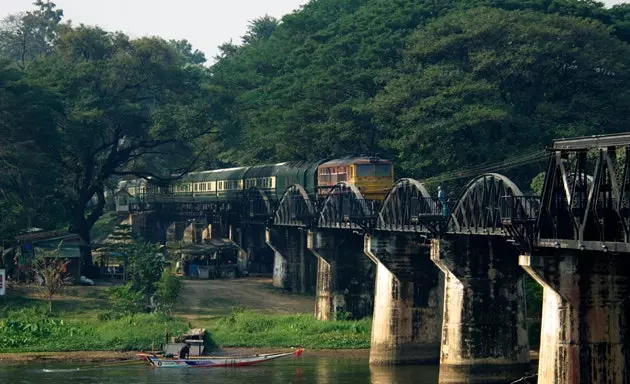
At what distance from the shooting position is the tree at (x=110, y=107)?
109000 mm

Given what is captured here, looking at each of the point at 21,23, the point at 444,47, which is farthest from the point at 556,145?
the point at 21,23

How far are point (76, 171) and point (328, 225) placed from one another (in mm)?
37149

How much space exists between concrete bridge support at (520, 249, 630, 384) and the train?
36433 millimetres

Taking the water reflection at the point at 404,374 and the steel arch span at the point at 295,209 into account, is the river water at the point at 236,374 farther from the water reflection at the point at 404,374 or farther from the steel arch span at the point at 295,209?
the steel arch span at the point at 295,209

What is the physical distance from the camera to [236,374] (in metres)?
65.9

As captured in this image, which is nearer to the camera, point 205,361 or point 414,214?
point 414,214

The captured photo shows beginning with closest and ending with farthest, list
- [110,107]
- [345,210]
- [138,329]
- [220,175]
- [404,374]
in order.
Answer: [404,374] → [138,329] → [345,210] → [110,107] → [220,175]

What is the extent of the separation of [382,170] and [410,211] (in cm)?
1738

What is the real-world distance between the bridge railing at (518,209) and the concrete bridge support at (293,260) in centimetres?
4750

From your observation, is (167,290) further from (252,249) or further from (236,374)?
(252,249)

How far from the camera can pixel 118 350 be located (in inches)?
2906

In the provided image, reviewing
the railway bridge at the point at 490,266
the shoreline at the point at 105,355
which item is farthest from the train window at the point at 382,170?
the shoreline at the point at 105,355

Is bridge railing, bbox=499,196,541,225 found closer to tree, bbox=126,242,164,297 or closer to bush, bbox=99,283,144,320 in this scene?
bush, bbox=99,283,144,320

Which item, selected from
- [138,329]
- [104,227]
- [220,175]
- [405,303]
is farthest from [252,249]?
[405,303]
